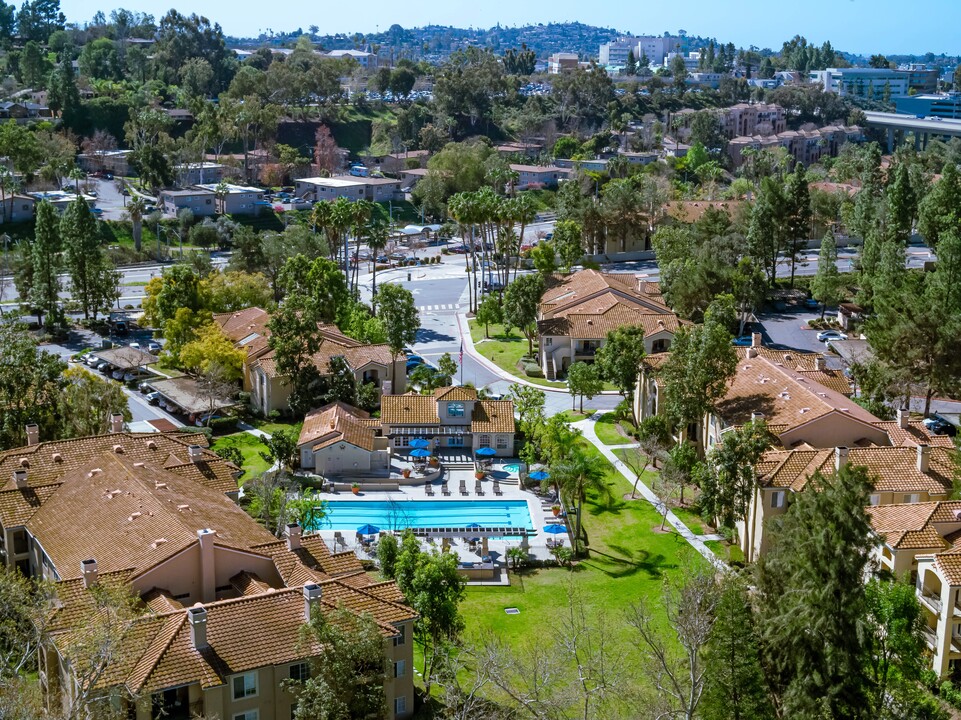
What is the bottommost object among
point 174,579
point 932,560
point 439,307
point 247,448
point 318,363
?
point 247,448

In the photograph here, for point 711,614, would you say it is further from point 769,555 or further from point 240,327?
point 240,327

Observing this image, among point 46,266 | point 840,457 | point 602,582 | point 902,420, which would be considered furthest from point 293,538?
point 46,266

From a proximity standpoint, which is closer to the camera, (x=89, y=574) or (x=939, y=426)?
(x=89, y=574)

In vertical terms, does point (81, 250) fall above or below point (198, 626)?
above

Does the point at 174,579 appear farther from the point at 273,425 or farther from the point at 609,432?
the point at 609,432

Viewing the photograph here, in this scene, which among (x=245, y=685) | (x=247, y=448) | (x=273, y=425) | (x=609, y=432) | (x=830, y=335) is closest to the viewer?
(x=245, y=685)

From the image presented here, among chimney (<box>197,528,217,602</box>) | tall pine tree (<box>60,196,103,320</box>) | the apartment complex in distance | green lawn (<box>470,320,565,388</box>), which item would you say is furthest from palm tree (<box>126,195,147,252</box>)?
chimney (<box>197,528,217,602</box>)

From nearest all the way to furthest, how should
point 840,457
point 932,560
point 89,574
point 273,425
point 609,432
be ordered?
1. point 89,574
2. point 932,560
3. point 840,457
4. point 609,432
5. point 273,425
